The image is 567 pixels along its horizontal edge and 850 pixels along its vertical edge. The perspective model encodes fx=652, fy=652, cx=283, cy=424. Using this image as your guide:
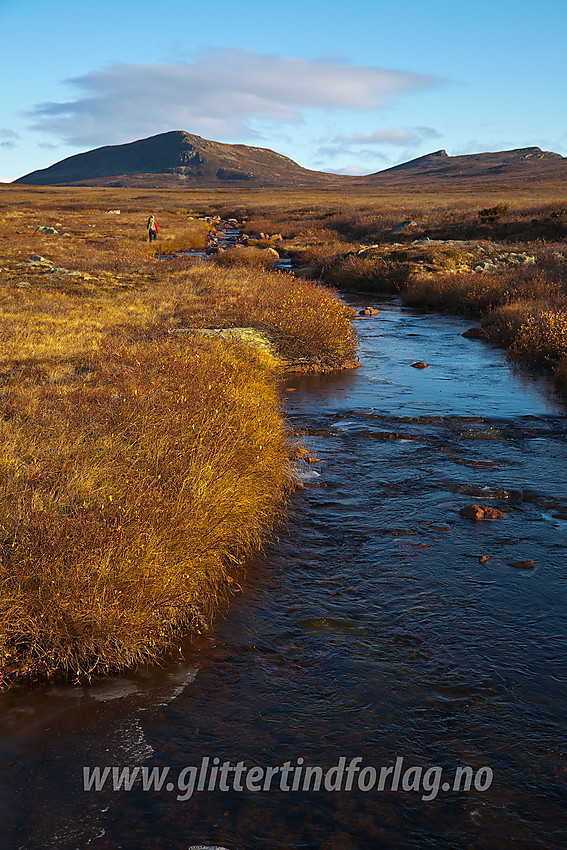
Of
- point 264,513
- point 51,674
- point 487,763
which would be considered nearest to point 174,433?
point 264,513

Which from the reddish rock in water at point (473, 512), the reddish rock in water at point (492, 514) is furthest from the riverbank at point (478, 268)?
the reddish rock in water at point (473, 512)

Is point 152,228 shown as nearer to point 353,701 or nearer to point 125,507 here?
point 125,507

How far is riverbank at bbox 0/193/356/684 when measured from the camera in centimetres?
446

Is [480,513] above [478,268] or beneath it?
beneath

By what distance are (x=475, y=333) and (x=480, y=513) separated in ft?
40.1

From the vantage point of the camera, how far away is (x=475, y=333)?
1844 centimetres

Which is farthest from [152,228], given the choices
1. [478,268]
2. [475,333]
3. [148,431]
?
[148,431]

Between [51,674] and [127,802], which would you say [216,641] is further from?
[127,802]

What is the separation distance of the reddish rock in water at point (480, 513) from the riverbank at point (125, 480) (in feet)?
6.87

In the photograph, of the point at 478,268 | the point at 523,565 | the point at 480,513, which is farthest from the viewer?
the point at 478,268

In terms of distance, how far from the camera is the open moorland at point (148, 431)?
4.50 meters

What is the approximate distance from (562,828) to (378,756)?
3.41 ft

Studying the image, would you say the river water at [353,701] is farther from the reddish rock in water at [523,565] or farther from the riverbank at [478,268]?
the riverbank at [478,268]

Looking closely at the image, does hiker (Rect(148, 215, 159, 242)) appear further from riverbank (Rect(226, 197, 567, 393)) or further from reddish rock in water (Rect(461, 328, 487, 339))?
reddish rock in water (Rect(461, 328, 487, 339))
